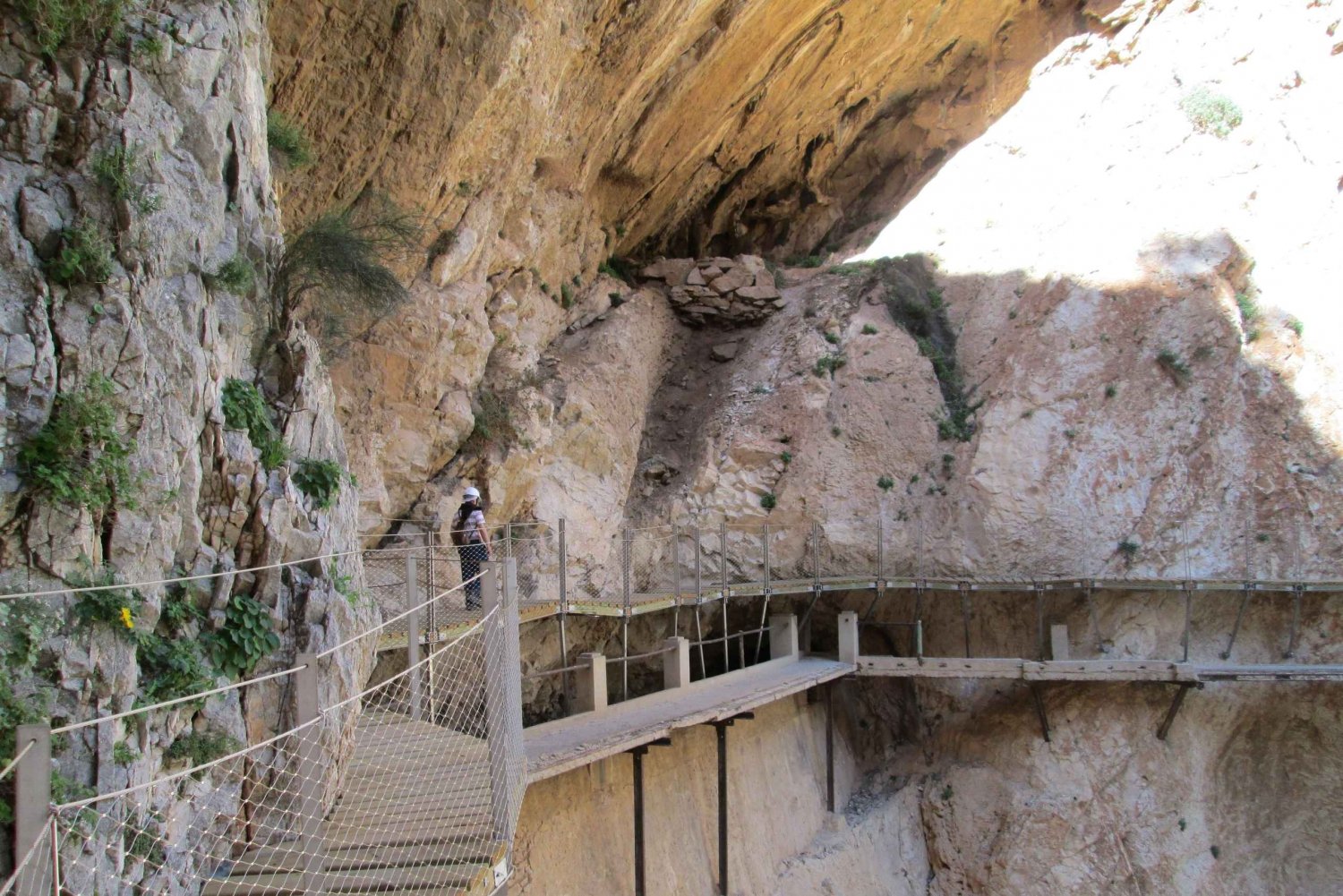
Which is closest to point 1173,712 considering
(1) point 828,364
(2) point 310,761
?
(1) point 828,364

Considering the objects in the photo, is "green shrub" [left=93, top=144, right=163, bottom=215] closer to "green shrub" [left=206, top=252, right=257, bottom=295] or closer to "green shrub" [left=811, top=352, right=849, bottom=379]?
"green shrub" [left=206, top=252, right=257, bottom=295]

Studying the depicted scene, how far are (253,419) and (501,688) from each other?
2987 mm

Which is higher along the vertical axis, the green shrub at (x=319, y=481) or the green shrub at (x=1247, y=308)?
the green shrub at (x=1247, y=308)

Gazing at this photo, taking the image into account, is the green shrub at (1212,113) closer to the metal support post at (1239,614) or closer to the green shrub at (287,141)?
the metal support post at (1239,614)

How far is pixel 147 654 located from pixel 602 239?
1571cm

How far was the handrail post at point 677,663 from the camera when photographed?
14.0 m

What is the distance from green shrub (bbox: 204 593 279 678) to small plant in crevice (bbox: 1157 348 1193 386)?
17.8m

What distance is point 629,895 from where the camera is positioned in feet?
37.7

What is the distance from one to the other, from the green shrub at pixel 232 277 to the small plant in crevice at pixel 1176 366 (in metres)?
17.4

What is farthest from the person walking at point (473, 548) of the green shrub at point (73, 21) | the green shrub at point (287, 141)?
the green shrub at point (73, 21)

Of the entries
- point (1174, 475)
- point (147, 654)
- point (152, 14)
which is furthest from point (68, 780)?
point (1174, 475)

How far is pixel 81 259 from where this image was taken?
5441 mm

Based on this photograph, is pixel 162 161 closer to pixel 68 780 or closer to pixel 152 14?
pixel 152 14

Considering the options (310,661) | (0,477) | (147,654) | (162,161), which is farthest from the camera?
(162,161)
